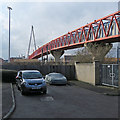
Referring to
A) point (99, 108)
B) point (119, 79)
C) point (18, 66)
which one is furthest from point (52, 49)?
point (99, 108)

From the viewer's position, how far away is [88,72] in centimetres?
1736

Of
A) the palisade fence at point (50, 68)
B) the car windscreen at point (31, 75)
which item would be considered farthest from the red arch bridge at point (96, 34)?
the car windscreen at point (31, 75)

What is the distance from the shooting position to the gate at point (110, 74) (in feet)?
44.7

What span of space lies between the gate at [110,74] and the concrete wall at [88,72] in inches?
21.4

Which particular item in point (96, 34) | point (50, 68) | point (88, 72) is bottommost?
point (88, 72)

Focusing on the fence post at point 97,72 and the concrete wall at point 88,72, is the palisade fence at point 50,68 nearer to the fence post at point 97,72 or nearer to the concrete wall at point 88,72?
the concrete wall at point 88,72

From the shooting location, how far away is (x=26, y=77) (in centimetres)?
1177

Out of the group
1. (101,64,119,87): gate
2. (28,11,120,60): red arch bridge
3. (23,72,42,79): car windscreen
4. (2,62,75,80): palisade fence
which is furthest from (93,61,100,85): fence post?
(28,11,120,60): red arch bridge

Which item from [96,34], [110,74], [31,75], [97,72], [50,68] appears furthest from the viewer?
[96,34]

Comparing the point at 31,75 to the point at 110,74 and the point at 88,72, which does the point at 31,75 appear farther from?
the point at 88,72

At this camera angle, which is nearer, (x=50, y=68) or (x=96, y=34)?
(x=50, y=68)

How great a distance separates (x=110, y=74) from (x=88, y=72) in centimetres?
338

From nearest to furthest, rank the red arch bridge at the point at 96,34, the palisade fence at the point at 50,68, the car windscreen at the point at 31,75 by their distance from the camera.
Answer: the car windscreen at the point at 31,75
the palisade fence at the point at 50,68
the red arch bridge at the point at 96,34

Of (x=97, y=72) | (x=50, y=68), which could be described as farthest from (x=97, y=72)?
(x=50, y=68)
